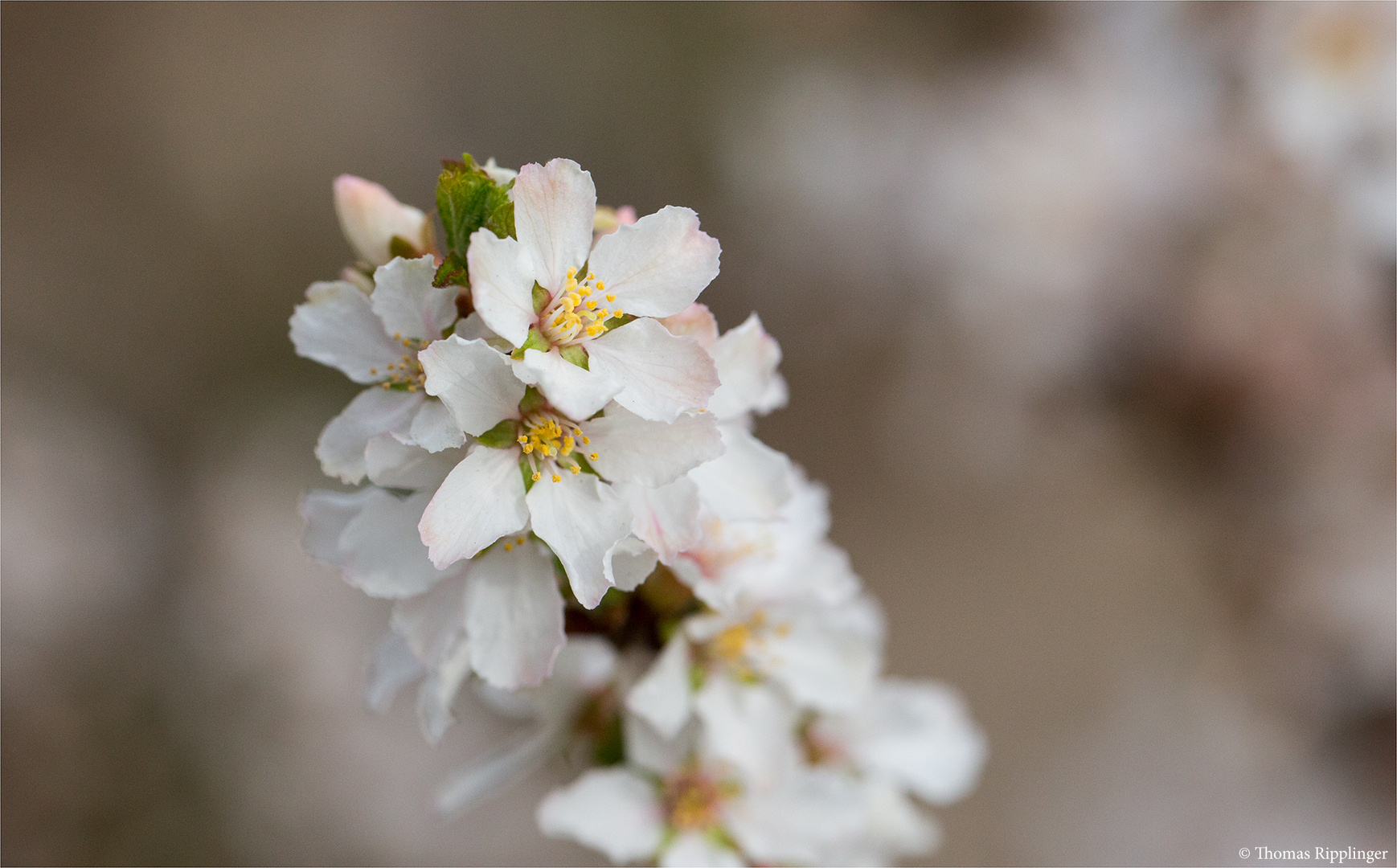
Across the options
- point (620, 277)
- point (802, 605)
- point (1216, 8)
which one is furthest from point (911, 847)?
point (1216, 8)

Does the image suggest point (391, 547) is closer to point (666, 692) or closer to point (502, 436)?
point (502, 436)

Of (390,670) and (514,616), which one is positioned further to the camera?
(390,670)

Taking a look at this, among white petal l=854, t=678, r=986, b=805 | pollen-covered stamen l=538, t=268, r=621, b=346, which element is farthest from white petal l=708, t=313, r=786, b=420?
white petal l=854, t=678, r=986, b=805

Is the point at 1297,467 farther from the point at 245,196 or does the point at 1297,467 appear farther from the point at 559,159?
the point at 245,196

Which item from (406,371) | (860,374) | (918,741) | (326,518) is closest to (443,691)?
(326,518)

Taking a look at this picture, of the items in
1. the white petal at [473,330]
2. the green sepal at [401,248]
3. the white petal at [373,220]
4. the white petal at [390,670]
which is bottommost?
the white petal at [390,670]

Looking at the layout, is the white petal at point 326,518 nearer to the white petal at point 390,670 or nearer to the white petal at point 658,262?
the white petal at point 390,670

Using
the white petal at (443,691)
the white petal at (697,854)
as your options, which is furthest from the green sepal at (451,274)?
the white petal at (697,854)
